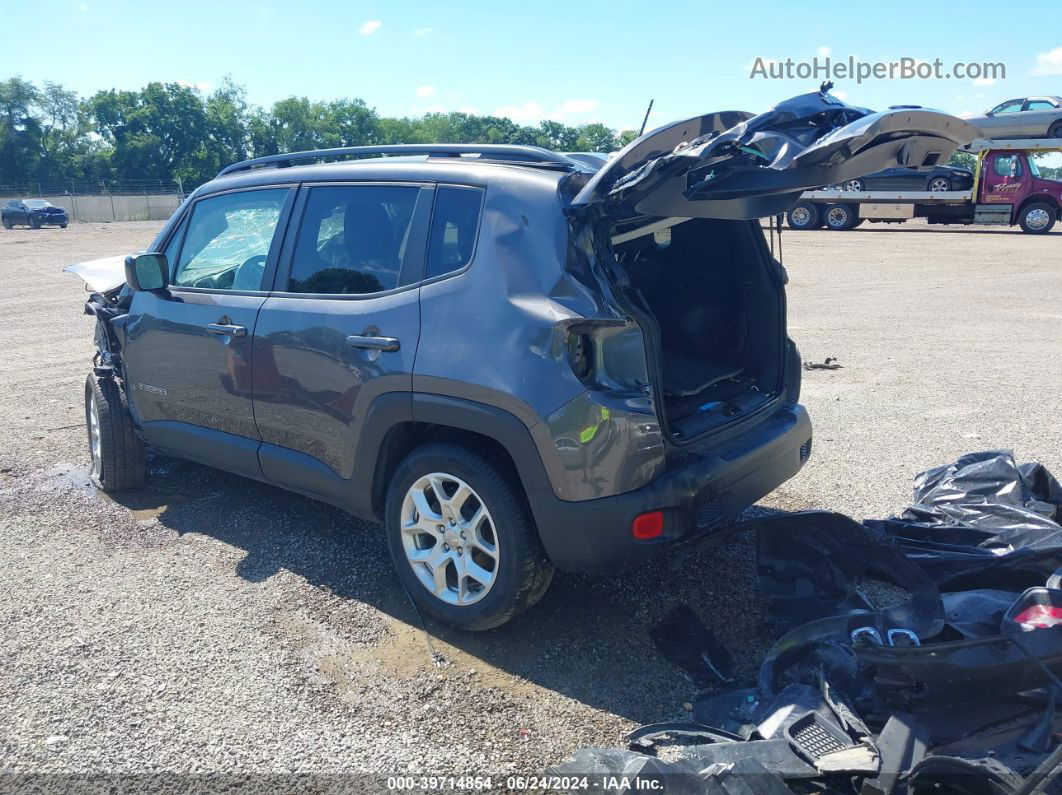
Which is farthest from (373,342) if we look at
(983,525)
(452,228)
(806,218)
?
(806,218)

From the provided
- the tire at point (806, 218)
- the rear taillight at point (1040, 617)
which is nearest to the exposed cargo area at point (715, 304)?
the rear taillight at point (1040, 617)

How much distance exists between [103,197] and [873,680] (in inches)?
2488

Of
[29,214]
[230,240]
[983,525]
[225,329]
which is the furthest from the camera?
[29,214]

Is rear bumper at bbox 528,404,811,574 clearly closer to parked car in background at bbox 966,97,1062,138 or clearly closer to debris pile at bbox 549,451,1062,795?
debris pile at bbox 549,451,1062,795

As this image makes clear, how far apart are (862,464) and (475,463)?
3226 mm

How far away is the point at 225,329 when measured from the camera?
168 inches

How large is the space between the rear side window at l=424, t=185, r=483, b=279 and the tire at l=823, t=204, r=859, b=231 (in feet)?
84.3

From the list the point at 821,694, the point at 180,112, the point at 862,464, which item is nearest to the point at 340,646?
the point at 821,694

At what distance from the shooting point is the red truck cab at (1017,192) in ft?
78.4

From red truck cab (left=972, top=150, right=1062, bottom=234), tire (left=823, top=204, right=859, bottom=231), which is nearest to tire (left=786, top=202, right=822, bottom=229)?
tire (left=823, top=204, right=859, bottom=231)

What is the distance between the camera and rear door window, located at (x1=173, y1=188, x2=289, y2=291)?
170 inches

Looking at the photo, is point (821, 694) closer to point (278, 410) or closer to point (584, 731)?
point (584, 731)

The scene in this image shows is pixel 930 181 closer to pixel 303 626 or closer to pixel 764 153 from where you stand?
pixel 764 153

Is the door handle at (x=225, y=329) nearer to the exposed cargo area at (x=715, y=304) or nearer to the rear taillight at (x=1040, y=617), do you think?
the exposed cargo area at (x=715, y=304)
